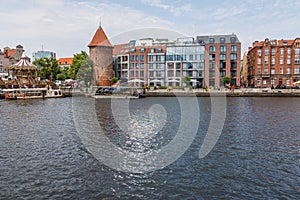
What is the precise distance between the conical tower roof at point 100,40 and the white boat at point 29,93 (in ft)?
117

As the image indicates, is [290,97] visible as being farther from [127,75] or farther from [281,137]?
[127,75]

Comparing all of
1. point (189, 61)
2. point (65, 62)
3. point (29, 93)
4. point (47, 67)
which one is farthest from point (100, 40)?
point (65, 62)

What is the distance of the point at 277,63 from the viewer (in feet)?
282

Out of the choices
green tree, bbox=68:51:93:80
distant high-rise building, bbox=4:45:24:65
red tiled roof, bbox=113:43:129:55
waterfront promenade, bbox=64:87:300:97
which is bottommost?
waterfront promenade, bbox=64:87:300:97

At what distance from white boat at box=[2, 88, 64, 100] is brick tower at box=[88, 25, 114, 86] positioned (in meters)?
30.3

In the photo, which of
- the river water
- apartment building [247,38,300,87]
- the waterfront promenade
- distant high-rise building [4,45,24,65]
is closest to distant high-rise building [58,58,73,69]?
distant high-rise building [4,45,24,65]

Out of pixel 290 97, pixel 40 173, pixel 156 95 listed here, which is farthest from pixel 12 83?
pixel 290 97

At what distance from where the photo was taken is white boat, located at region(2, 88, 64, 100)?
58938mm

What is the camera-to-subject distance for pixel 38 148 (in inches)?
688

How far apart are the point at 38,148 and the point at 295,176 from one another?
49.6ft

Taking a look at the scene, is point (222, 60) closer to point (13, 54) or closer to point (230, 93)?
point (230, 93)

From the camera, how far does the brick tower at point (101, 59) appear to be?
96125 millimetres

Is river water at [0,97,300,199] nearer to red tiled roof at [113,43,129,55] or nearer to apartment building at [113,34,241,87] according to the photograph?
apartment building at [113,34,241,87]

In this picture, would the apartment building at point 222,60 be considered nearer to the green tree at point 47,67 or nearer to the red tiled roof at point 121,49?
the red tiled roof at point 121,49
